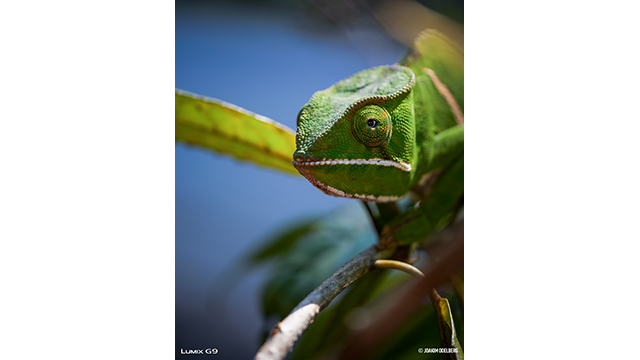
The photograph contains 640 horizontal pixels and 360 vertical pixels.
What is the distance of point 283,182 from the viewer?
1205 millimetres

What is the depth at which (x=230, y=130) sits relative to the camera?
39.5 inches

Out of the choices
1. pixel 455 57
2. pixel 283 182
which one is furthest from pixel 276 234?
pixel 455 57

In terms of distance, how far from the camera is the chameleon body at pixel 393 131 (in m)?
0.80

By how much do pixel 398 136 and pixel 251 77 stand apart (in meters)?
0.47

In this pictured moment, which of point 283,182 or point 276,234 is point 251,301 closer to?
point 276,234

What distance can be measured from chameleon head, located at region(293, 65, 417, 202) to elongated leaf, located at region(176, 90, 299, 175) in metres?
0.17

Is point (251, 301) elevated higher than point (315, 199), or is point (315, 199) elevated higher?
point (315, 199)

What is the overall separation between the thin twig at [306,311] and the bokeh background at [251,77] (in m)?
0.42

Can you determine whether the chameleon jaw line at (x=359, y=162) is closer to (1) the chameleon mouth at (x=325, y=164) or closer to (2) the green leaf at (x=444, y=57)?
(1) the chameleon mouth at (x=325, y=164)

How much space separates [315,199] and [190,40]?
55cm

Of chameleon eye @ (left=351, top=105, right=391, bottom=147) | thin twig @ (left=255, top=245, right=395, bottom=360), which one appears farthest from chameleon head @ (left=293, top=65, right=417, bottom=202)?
thin twig @ (left=255, top=245, right=395, bottom=360)

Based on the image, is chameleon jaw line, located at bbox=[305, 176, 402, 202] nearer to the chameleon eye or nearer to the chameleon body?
the chameleon body

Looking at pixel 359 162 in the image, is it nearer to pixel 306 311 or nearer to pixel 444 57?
pixel 306 311
